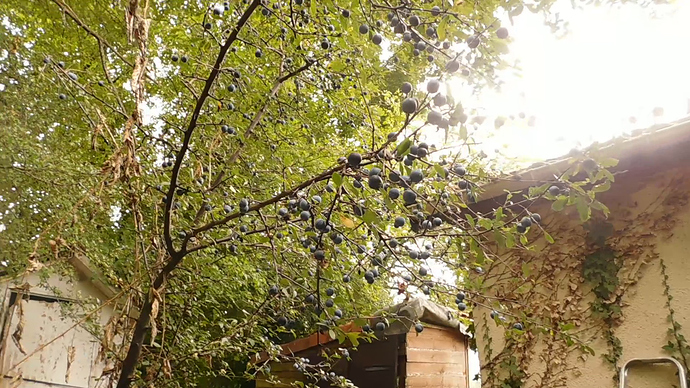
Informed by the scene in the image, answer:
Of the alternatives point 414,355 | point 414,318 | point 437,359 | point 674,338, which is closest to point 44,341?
point 414,355

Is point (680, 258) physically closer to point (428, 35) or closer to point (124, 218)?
point (428, 35)

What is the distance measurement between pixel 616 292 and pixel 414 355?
1.87 meters

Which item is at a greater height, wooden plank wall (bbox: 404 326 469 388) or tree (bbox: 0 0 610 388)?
tree (bbox: 0 0 610 388)

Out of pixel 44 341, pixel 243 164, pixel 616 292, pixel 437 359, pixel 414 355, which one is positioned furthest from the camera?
pixel 44 341

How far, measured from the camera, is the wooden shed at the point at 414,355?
3855 millimetres

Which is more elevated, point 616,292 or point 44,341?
point 616,292

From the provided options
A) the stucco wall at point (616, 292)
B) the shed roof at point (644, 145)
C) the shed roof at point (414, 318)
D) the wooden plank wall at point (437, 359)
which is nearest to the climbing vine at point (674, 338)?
the stucco wall at point (616, 292)

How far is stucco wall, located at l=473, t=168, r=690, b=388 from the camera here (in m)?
2.39

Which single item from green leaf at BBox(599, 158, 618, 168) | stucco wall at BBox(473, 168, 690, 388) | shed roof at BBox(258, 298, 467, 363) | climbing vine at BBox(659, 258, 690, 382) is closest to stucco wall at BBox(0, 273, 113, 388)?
shed roof at BBox(258, 298, 467, 363)

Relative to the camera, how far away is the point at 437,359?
13.7 feet

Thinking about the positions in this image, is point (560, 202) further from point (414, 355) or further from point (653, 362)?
point (414, 355)

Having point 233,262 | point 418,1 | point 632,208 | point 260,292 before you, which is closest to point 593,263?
point 632,208

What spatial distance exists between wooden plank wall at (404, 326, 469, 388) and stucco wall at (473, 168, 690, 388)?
1.09 metres

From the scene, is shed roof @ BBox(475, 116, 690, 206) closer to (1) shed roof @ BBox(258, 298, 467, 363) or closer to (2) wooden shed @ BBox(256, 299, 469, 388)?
(1) shed roof @ BBox(258, 298, 467, 363)
